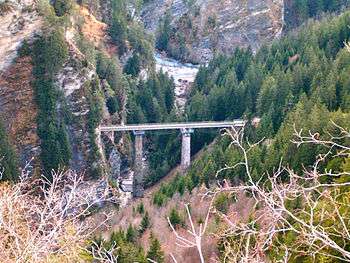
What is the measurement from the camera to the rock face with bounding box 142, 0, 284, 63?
286ft

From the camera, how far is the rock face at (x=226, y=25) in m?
87.2

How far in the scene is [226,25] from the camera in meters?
88.5

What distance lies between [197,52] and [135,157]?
1601 inches

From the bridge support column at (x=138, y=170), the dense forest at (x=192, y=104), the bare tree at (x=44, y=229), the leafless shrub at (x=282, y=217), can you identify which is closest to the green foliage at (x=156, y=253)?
the dense forest at (x=192, y=104)

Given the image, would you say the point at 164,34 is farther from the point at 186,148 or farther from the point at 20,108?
the point at 20,108

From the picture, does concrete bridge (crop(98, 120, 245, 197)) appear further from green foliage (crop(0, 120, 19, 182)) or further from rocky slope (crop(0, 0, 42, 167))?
green foliage (crop(0, 120, 19, 182))

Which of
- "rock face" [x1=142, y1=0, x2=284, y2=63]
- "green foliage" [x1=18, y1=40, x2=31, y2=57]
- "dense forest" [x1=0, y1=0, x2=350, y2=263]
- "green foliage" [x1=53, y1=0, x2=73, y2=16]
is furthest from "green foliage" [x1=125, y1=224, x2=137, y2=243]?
"rock face" [x1=142, y1=0, x2=284, y2=63]

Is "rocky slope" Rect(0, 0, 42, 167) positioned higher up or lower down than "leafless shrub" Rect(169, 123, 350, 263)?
lower down

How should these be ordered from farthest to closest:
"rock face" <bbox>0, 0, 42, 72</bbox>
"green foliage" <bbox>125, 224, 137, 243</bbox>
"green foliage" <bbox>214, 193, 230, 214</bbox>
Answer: "rock face" <bbox>0, 0, 42, 72</bbox>
"green foliage" <bbox>214, 193, 230, 214</bbox>
"green foliage" <bbox>125, 224, 137, 243</bbox>

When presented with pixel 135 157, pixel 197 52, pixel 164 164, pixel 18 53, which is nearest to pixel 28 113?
pixel 18 53

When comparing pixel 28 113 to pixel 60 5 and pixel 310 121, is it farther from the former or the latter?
pixel 310 121

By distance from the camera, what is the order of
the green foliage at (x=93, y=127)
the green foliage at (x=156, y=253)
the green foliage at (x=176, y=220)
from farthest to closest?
the green foliage at (x=93, y=127), the green foliage at (x=176, y=220), the green foliage at (x=156, y=253)

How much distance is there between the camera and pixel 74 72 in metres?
46.1

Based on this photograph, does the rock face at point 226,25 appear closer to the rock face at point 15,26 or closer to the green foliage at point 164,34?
the green foliage at point 164,34
